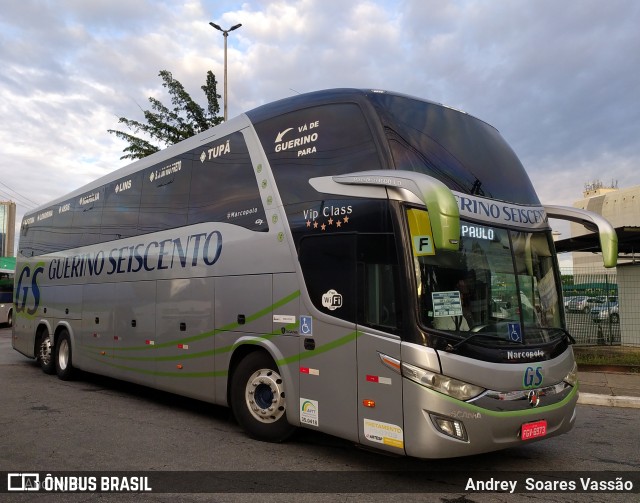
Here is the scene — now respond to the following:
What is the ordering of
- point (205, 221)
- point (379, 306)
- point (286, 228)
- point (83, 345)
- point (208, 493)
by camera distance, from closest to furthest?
point (208, 493) → point (379, 306) → point (286, 228) → point (205, 221) → point (83, 345)

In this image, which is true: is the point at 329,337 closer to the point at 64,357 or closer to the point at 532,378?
the point at 532,378

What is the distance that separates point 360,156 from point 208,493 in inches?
137

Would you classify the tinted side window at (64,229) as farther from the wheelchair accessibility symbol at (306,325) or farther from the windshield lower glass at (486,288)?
the windshield lower glass at (486,288)

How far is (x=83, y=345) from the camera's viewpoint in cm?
1094

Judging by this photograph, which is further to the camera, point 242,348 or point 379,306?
point 242,348

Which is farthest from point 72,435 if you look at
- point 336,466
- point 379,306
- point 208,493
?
point 379,306

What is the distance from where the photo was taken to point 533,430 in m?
5.06

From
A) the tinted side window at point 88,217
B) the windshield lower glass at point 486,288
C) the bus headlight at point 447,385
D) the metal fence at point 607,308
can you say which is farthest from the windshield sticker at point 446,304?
the metal fence at point 607,308

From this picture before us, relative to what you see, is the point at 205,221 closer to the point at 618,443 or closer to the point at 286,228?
the point at 286,228

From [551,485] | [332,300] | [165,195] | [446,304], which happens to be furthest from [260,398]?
[165,195]

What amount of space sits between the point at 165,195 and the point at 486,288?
5.54 m

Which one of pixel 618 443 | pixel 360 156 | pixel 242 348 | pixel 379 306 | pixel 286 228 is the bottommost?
pixel 618 443

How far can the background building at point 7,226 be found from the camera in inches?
2814

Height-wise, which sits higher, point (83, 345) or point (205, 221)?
point (205, 221)
